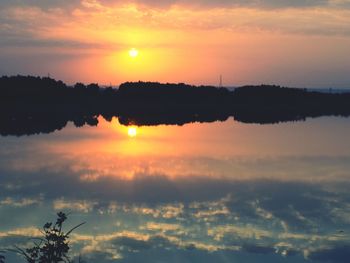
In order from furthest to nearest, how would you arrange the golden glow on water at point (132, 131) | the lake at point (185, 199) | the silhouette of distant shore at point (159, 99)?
1. the silhouette of distant shore at point (159, 99)
2. the golden glow on water at point (132, 131)
3. the lake at point (185, 199)

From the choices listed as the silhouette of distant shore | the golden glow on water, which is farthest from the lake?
the silhouette of distant shore

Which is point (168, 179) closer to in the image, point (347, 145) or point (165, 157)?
point (165, 157)

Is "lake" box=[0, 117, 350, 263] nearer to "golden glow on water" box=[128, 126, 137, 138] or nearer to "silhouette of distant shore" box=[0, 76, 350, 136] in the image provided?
"golden glow on water" box=[128, 126, 137, 138]

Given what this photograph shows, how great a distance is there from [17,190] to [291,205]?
8.89 meters

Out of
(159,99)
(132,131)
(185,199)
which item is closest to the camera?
(185,199)

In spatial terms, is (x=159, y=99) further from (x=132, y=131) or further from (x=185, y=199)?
(x=185, y=199)

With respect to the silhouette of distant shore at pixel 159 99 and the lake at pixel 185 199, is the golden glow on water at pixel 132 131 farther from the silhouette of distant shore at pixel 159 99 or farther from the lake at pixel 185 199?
the silhouette of distant shore at pixel 159 99

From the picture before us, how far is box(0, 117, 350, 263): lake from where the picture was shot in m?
11.8

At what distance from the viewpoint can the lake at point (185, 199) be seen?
38.7 ft

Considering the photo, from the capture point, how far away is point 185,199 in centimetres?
1675

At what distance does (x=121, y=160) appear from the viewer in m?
26.2

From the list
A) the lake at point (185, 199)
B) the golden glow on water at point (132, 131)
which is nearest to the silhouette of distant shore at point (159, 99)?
the golden glow on water at point (132, 131)

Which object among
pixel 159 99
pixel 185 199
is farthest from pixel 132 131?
pixel 159 99

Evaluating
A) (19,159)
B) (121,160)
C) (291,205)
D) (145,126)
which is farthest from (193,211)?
(145,126)
